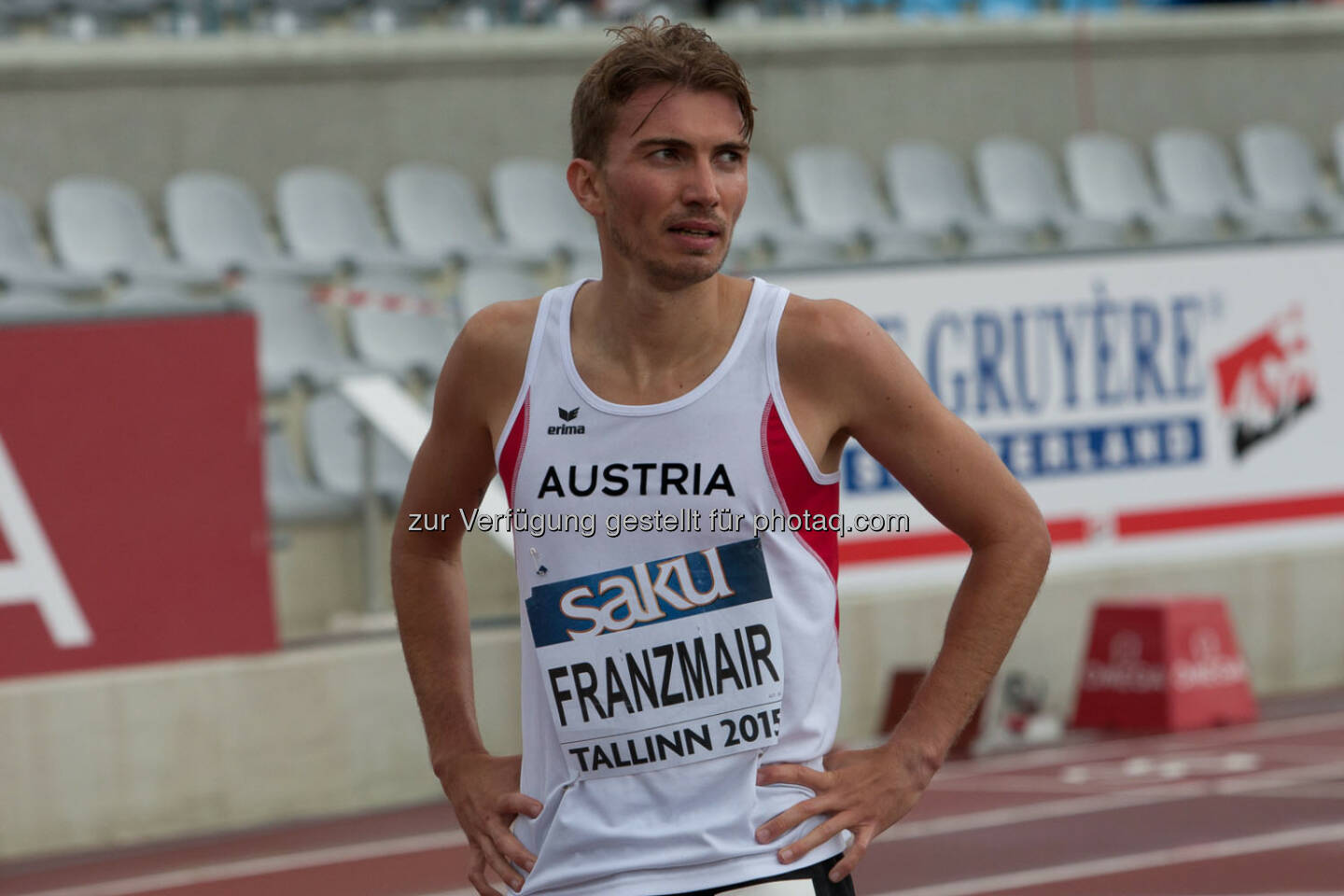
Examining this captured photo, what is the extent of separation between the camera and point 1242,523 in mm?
10711

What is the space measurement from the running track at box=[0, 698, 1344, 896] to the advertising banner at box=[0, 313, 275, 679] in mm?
834

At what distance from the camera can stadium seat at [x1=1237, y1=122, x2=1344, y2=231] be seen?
15.5 metres

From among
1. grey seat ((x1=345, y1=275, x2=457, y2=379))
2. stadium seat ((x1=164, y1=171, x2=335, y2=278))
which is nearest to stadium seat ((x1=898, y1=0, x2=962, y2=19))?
stadium seat ((x1=164, y1=171, x2=335, y2=278))

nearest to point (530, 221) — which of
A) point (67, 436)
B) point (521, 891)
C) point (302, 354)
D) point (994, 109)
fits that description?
point (302, 354)

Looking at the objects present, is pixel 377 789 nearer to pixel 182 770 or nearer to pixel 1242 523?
pixel 182 770

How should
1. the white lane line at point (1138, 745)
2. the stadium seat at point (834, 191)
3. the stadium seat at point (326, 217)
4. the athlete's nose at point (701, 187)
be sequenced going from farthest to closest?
the stadium seat at point (834, 191), the stadium seat at point (326, 217), the white lane line at point (1138, 745), the athlete's nose at point (701, 187)

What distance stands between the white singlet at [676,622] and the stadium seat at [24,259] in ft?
27.5

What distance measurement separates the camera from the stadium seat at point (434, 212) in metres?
12.6

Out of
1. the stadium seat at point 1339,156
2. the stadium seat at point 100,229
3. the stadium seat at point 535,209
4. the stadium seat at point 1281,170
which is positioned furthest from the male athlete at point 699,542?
the stadium seat at point 1339,156

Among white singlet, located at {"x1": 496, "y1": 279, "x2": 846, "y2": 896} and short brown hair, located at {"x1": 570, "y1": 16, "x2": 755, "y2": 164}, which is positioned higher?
short brown hair, located at {"x1": 570, "y1": 16, "x2": 755, "y2": 164}

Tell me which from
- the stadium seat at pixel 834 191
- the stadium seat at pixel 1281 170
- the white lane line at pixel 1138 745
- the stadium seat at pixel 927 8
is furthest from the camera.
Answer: the stadium seat at pixel 927 8

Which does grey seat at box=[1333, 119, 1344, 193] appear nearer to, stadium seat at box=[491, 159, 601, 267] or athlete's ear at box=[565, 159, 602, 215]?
stadium seat at box=[491, 159, 601, 267]

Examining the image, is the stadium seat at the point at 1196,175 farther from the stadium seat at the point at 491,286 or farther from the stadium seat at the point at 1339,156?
the stadium seat at the point at 491,286

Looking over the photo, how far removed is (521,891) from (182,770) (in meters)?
5.40
